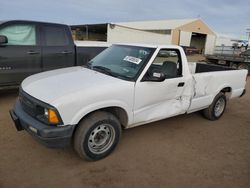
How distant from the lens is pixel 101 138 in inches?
130

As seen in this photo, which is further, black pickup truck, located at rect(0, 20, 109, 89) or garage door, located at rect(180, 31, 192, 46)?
garage door, located at rect(180, 31, 192, 46)

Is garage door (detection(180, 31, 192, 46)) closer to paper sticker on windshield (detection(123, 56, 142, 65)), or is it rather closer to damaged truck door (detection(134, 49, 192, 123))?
damaged truck door (detection(134, 49, 192, 123))

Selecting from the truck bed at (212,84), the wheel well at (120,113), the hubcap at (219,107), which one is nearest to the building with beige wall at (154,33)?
the truck bed at (212,84)

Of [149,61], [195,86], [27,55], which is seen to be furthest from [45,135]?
[27,55]

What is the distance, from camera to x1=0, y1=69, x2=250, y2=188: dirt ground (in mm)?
2863

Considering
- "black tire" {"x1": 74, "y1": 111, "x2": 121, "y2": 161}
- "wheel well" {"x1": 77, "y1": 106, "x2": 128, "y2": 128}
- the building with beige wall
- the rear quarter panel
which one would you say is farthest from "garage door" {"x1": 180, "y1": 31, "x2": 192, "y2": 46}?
"black tire" {"x1": 74, "y1": 111, "x2": 121, "y2": 161}

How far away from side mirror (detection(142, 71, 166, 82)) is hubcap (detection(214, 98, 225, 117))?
7.85 feet

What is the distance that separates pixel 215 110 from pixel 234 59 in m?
10.0

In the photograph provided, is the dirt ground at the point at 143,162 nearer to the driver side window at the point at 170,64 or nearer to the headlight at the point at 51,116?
the headlight at the point at 51,116

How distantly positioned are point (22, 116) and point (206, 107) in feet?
12.3

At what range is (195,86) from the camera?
14.1ft

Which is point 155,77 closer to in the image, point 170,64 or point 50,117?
point 170,64

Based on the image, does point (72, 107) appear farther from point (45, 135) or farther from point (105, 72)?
point (105, 72)

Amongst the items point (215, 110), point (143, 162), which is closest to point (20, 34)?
point (143, 162)
